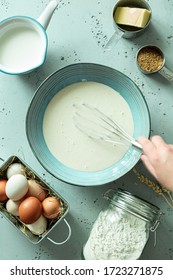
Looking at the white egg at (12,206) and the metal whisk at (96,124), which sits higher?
the metal whisk at (96,124)

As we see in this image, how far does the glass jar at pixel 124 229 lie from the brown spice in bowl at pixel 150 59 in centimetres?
33

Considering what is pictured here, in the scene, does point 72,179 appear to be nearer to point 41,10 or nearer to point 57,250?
point 57,250

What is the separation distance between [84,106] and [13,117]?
0.64 feet

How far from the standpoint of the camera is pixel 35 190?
103cm

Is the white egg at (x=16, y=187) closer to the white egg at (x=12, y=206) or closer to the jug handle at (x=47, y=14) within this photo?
the white egg at (x=12, y=206)

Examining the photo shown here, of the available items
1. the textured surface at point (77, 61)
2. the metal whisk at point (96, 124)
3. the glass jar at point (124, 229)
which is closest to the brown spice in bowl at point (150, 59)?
the textured surface at point (77, 61)

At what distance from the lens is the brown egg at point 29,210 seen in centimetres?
98

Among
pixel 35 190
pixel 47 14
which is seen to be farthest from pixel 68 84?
pixel 35 190

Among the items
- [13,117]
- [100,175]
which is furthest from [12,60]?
[100,175]

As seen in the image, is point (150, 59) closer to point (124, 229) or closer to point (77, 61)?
point (77, 61)

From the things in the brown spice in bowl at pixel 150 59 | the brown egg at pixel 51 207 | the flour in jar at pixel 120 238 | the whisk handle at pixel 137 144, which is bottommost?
the flour in jar at pixel 120 238

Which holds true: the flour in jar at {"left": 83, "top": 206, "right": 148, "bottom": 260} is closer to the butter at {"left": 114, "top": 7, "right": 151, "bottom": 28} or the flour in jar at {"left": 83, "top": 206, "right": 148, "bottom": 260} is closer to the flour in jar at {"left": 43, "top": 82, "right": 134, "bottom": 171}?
the flour in jar at {"left": 43, "top": 82, "right": 134, "bottom": 171}

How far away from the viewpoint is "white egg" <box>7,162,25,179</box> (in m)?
1.04
